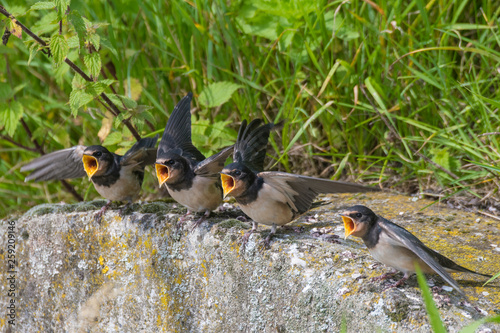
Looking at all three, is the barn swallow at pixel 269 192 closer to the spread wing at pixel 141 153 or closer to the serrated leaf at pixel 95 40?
the spread wing at pixel 141 153

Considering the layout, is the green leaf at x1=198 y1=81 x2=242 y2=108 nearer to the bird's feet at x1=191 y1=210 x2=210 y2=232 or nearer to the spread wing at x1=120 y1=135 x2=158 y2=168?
the spread wing at x1=120 y1=135 x2=158 y2=168

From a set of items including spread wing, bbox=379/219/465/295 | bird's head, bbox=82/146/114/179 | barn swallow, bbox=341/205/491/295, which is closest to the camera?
spread wing, bbox=379/219/465/295

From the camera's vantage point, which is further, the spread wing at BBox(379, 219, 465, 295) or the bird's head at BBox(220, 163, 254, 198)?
the bird's head at BBox(220, 163, 254, 198)

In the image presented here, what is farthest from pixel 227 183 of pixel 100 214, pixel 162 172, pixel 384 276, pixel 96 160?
pixel 100 214

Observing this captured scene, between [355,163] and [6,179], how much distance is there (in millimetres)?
2952

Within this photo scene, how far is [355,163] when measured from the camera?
11.4ft

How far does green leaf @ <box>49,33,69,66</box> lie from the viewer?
8.86 feet

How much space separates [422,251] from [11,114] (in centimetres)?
290

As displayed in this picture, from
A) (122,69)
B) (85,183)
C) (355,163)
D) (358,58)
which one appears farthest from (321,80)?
(85,183)

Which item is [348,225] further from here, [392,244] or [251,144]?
[251,144]

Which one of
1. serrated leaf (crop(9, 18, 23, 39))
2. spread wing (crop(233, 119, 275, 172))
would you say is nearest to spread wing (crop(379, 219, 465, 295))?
spread wing (crop(233, 119, 275, 172))

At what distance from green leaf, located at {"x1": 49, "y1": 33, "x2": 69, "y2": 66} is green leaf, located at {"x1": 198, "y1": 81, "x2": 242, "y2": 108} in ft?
3.32

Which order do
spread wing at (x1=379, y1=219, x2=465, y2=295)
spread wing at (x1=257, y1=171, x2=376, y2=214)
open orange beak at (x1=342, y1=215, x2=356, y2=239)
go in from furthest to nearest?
spread wing at (x1=257, y1=171, x2=376, y2=214), open orange beak at (x1=342, y1=215, x2=356, y2=239), spread wing at (x1=379, y1=219, x2=465, y2=295)

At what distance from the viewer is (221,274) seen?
8.64 ft
